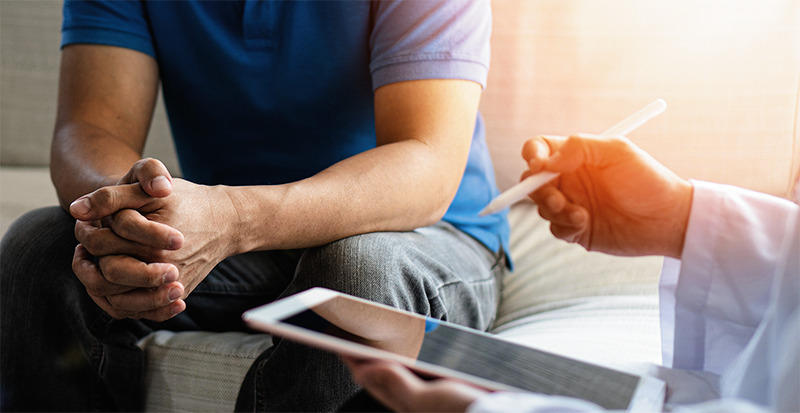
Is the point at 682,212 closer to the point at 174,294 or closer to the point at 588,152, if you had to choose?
the point at 588,152

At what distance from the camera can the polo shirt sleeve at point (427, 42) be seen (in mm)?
689

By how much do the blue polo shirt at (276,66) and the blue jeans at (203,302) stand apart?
15 centimetres

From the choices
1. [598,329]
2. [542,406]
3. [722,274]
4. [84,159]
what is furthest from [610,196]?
[84,159]

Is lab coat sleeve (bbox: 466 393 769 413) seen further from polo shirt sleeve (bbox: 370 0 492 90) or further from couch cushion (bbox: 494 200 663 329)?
couch cushion (bbox: 494 200 663 329)

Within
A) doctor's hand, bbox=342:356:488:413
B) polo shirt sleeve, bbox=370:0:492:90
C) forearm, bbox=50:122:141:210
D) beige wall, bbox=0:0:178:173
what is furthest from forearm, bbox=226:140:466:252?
beige wall, bbox=0:0:178:173

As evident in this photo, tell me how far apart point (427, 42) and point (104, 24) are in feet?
1.58

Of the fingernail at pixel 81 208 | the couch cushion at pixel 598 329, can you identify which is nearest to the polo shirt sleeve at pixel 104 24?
the fingernail at pixel 81 208

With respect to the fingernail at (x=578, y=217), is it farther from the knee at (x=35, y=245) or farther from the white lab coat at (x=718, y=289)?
the knee at (x=35, y=245)

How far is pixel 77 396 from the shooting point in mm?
688

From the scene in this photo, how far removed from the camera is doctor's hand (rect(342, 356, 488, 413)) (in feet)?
0.93

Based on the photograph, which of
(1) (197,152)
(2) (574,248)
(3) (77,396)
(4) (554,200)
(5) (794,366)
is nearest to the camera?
(5) (794,366)

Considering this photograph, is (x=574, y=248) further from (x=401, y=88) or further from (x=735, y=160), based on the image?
(x=401, y=88)

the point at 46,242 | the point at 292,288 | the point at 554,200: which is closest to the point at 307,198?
the point at 292,288

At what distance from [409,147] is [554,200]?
0.18 meters
